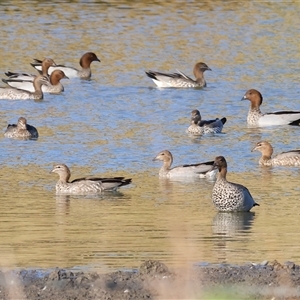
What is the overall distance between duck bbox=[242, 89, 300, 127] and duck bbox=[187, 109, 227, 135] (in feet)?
4.83

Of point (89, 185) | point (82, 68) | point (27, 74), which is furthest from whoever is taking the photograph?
point (82, 68)

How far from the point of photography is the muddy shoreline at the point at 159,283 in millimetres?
8531

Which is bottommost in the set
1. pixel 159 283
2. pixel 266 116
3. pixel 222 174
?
pixel 266 116

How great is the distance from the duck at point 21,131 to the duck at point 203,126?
2.51 metres

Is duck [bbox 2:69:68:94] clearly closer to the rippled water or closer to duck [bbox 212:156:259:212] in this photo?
the rippled water

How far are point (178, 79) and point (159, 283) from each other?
17811mm

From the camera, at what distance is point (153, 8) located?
40844 mm

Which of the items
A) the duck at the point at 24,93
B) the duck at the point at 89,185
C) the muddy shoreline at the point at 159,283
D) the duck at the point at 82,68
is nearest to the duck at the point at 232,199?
the duck at the point at 89,185

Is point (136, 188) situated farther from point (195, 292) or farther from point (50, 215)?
point (195, 292)

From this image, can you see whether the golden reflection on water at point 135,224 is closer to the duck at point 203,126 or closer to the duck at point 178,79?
the duck at point 203,126

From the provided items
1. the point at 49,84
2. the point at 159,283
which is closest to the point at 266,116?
the point at 49,84

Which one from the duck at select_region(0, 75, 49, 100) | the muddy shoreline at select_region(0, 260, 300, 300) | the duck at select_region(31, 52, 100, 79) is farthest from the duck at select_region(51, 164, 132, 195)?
the duck at select_region(31, 52, 100, 79)

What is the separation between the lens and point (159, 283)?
8.88m

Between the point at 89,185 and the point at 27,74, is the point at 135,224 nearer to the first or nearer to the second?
the point at 89,185
